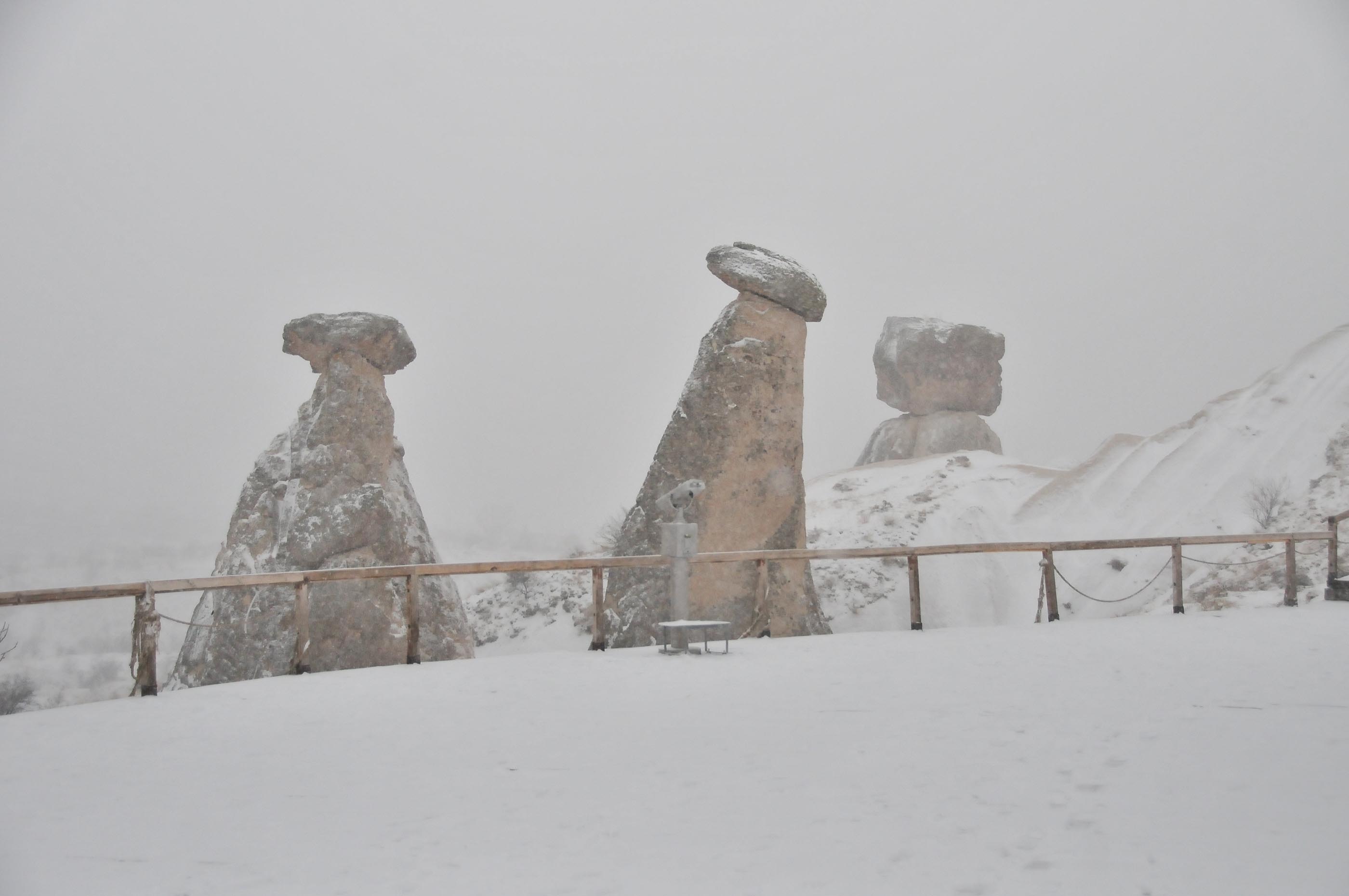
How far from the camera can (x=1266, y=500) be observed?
2547 centimetres

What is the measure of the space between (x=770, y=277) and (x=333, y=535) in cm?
918

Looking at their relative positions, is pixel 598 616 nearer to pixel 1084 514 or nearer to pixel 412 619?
pixel 412 619

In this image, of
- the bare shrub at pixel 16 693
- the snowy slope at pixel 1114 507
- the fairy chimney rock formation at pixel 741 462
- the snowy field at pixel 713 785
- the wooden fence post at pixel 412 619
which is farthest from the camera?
the snowy slope at pixel 1114 507

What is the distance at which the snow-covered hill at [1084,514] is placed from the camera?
72.5 feet

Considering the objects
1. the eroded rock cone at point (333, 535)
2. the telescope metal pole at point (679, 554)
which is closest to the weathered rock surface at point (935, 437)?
the eroded rock cone at point (333, 535)

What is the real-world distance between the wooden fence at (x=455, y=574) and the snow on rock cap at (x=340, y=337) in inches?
347

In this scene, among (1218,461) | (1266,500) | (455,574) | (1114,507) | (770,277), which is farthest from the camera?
(1114,507)

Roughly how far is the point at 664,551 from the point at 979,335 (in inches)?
1349

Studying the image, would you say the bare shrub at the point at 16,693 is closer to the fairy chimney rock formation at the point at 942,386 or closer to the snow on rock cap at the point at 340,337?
the snow on rock cap at the point at 340,337

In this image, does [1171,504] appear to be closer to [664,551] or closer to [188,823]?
[664,551]

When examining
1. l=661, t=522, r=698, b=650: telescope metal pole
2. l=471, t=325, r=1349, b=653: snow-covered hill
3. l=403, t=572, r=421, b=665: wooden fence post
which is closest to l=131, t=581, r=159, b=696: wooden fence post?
l=403, t=572, r=421, b=665: wooden fence post

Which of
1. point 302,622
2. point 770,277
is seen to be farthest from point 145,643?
point 770,277

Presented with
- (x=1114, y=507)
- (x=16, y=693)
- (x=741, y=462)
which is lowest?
(x=16, y=693)

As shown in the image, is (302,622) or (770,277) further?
(770,277)
